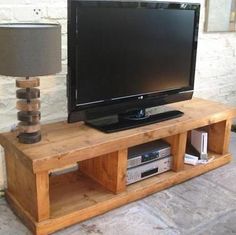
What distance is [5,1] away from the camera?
166 centimetres

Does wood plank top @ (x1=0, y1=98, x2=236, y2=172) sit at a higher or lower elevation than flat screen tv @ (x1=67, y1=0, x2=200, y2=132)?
lower

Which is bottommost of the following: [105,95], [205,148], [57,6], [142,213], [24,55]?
[142,213]

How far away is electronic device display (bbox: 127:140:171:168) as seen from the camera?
6.14 ft

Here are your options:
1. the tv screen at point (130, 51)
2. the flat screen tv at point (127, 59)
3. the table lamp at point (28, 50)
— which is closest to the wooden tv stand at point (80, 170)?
the flat screen tv at point (127, 59)

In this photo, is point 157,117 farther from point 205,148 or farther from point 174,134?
point 205,148

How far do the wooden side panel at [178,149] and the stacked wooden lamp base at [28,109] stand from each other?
793mm

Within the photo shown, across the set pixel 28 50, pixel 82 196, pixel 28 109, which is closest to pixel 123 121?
pixel 82 196

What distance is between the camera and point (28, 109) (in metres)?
1.55

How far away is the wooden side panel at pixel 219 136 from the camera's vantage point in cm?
225

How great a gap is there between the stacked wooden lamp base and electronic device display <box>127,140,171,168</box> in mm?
526

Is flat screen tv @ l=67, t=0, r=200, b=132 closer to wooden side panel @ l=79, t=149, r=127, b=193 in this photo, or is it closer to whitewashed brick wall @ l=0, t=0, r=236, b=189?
wooden side panel @ l=79, t=149, r=127, b=193

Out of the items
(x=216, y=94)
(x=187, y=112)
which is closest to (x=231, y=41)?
(x=216, y=94)

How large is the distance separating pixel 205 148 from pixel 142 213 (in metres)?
0.69

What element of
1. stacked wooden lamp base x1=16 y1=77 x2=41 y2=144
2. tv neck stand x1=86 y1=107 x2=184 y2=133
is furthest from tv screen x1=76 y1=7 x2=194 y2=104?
stacked wooden lamp base x1=16 y1=77 x2=41 y2=144
